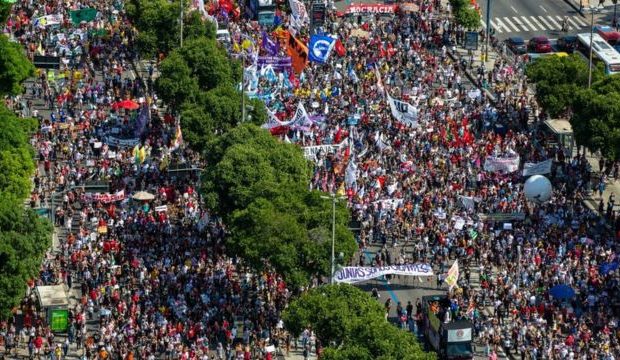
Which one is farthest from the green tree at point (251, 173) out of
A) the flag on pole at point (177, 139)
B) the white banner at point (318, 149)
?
the flag on pole at point (177, 139)

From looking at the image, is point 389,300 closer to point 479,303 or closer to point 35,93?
point 479,303

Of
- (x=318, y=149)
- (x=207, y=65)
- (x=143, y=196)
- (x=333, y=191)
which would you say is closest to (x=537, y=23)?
(x=207, y=65)

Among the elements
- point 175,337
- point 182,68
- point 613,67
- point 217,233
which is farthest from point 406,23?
point 175,337

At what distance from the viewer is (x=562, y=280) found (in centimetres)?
11181

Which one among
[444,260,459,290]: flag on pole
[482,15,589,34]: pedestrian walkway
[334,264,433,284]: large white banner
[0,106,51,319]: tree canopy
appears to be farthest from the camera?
[482,15,589,34]: pedestrian walkway

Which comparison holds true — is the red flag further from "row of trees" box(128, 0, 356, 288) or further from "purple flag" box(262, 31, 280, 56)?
"row of trees" box(128, 0, 356, 288)

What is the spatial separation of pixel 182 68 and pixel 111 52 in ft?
69.1

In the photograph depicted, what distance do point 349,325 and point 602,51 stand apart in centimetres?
5830

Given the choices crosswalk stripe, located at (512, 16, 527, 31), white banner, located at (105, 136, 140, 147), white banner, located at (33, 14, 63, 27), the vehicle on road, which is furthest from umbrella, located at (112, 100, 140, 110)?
crosswalk stripe, located at (512, 16, 527, 31)

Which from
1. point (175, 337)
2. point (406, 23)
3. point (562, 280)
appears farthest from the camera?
point (406, 23)

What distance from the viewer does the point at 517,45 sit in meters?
155

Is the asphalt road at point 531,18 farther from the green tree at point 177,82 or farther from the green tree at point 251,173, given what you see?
the green tree at point 251,173

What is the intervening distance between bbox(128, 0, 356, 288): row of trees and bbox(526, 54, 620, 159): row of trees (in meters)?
20.7

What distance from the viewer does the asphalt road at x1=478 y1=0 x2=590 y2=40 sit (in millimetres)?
160625
